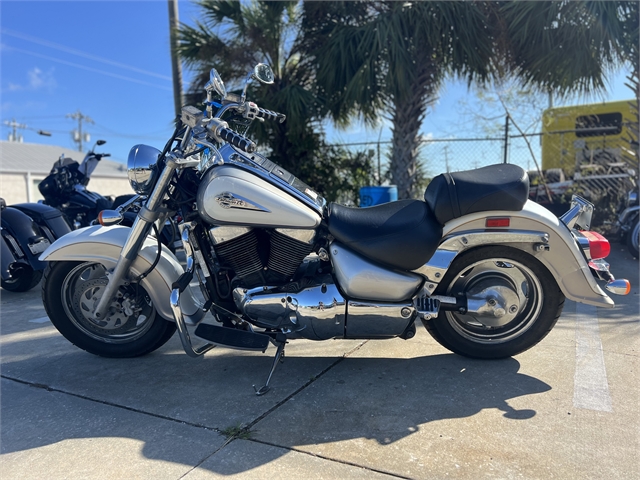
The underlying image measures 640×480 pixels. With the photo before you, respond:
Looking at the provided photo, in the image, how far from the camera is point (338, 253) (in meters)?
2.78

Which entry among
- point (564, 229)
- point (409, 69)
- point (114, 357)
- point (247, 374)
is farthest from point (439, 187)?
point (409, 69)

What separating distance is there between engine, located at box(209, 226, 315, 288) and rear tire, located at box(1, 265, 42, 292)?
3701 millimetres

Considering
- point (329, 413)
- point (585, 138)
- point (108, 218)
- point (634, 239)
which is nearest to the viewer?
point (329, 413)

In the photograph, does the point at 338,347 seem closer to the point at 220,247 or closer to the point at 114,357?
the point at 220,247

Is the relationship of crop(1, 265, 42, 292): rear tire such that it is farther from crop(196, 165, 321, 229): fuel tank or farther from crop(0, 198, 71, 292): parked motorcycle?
crop(196, 165, 321, 229): fuel tank

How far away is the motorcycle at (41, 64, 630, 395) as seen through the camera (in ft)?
8.98

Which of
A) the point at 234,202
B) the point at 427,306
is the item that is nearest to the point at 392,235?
the point at 427,306

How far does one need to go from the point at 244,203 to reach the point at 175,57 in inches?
281

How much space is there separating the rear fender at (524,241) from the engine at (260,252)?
29.5 inches

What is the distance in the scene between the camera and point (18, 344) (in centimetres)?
369

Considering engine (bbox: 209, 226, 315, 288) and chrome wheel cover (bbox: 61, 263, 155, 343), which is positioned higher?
engine (bbox: 209, 226, 315, 288)

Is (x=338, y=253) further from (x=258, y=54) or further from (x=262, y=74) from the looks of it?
(x=258, y=54)

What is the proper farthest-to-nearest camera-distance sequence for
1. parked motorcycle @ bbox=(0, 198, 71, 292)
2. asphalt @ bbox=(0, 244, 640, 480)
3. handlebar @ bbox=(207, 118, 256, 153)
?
1. parked motorcycle @ bbox=(0, 198, 71, 292)
2. handlebar @ bbox=(207, 118, 256, 153)
3. asphalt @ bbox=(0, 244, 640, 480)

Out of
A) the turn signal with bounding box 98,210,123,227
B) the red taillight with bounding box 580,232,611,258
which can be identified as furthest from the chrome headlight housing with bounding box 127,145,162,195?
the red taillight with bounding box 580,232,611,258
